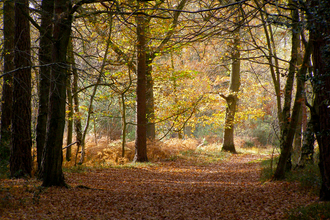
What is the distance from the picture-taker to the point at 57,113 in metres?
6.23

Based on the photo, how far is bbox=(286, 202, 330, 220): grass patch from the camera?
14.1 feet

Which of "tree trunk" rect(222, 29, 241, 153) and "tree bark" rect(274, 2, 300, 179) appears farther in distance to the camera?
"tree trunk" rect(222, 29, 241, 153)

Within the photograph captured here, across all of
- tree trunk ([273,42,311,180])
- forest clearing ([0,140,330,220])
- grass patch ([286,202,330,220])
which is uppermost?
tree trunk ([273,42,311,180])

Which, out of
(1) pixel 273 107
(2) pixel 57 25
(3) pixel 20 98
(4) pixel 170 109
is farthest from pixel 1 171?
(1) pixel 273 107

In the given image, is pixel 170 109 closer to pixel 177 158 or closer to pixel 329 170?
pixel 177 158

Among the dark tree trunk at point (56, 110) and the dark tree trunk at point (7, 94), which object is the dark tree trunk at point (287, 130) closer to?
the dark tree trunk at point (56, 110)

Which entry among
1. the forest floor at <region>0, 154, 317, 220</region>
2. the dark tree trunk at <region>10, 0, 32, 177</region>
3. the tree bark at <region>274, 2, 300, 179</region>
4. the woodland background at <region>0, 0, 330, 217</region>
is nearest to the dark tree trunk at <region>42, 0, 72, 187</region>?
the woodland background at <region>0, 0, 330, 217</region>

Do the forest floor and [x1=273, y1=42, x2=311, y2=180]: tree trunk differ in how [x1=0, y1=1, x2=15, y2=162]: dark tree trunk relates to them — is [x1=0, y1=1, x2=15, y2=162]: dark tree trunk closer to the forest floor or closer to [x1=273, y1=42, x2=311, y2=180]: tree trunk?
the forest floor

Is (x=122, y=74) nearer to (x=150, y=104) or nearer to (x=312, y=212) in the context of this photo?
(x=150, y=104)

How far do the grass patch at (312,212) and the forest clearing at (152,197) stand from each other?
10 cm

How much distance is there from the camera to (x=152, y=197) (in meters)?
6.66

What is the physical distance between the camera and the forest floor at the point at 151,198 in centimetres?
496

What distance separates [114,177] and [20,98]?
3.86m

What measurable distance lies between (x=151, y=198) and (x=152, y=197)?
0.38 ft
